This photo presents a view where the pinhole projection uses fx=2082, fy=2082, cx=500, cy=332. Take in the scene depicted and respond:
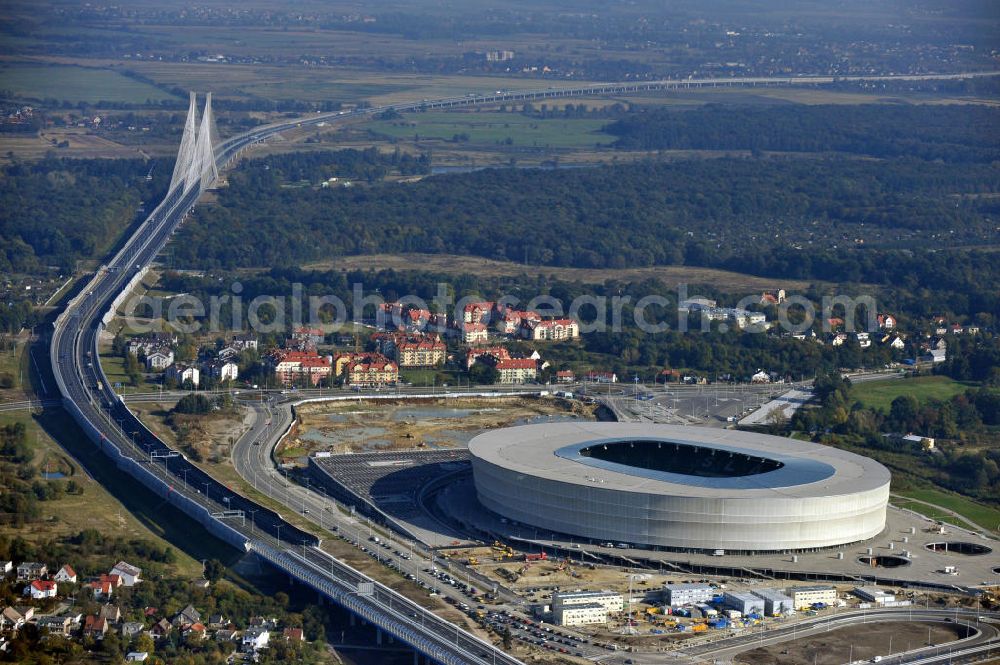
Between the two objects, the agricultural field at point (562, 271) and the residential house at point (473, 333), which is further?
the agricultural field at point (562, 271)

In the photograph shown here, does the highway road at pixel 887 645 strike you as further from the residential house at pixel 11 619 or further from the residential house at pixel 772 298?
the residential house at pixel 772 298

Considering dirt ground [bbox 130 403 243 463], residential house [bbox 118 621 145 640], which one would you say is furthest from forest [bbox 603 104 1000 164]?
residential house [bbox 118 621 145 640]

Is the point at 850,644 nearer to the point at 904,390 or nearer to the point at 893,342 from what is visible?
the point at 904,390

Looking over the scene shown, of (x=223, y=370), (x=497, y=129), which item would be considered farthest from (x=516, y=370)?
(x=497, y=129)

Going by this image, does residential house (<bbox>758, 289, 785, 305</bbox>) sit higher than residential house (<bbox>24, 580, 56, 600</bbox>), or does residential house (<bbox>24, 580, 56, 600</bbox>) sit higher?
residential house (<bbox>24, 580, 56, 600</bbox>)

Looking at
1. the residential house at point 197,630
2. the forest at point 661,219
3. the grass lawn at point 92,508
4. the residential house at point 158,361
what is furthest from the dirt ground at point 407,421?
the forest at point 661,219

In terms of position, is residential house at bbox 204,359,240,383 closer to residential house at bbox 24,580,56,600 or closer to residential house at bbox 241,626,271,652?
residential house at bbox 24,580,56,600
